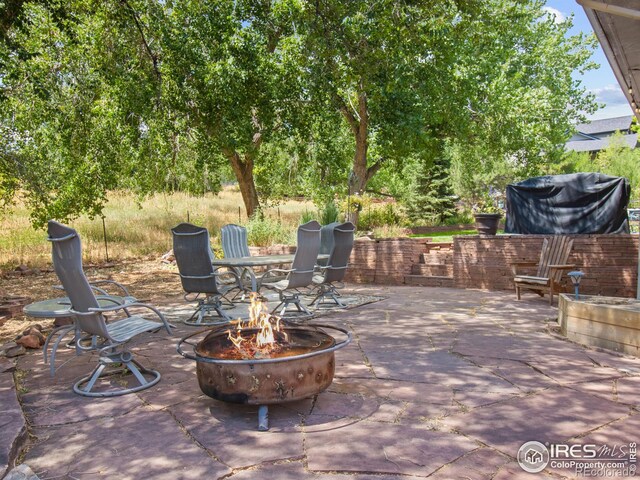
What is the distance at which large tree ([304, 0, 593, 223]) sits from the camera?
762cm

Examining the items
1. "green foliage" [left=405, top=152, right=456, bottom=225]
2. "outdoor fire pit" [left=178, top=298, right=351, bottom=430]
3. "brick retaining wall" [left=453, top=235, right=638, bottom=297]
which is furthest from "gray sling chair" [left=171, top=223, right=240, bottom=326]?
"green foliage" [left=405, top=152, right=456, bottom=225]

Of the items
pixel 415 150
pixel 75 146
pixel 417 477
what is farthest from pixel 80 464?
pixel 415 150

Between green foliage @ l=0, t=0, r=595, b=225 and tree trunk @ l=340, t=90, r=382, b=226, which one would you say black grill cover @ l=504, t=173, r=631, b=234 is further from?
tree trunk @ l=340, t=90, r=382, b=226

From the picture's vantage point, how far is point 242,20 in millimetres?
14094

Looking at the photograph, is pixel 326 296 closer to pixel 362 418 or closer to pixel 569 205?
pixel 362 418

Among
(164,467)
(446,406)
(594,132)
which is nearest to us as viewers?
(164,467)

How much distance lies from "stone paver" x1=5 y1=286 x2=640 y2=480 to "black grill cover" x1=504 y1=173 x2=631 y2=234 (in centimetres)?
976

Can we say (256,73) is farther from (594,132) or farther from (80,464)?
(594,132)

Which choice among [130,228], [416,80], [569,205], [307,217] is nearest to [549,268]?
[307,217]

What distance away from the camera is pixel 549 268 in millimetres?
7465

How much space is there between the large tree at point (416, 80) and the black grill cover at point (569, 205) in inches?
118

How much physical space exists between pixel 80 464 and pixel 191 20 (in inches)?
497

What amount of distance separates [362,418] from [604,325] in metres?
2.84

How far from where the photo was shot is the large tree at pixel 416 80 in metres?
7.62
